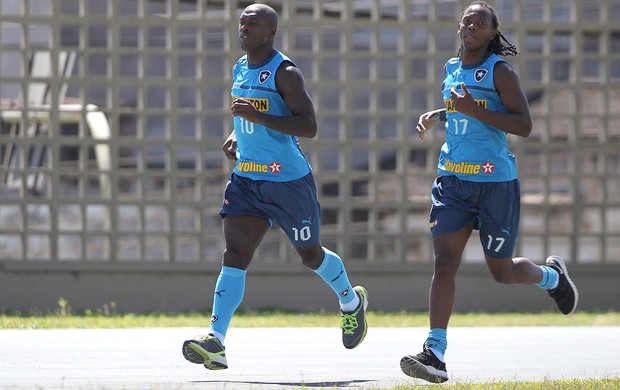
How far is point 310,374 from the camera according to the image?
21.6ft

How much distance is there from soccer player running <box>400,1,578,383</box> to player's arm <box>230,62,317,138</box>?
699 millimetres

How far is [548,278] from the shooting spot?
23.8ft

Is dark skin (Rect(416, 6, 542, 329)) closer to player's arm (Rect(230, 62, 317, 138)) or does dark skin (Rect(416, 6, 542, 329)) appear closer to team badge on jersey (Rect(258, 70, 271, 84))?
player's arm (Rect(230, 62, 317, 138))

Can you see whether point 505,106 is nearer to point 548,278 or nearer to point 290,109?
point 290,109

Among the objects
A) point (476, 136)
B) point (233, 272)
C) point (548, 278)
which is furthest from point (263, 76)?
point (548, 278)

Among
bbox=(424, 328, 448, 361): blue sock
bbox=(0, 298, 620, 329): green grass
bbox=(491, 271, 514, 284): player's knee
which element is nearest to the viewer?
bbox=(424, 328, 448, 361): blue sock

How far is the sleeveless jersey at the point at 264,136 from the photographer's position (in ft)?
21.5

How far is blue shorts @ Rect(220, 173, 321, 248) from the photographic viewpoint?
6621 mm

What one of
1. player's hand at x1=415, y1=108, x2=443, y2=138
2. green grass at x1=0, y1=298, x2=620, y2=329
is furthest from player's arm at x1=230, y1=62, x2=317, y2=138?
green grass at x1=0, y1=298, x2=620, y2=329

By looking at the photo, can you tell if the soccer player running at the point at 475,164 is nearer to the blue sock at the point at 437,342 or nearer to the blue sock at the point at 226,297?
the blue sock at the point at 437,342

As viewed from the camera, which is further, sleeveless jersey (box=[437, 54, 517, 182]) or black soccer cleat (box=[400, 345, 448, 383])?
sleeveless jersey (box=[437, 54, 517, 182])

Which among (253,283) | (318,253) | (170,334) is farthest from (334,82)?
(318,253)

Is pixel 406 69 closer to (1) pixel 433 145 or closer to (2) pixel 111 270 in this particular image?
(1) pixel 433 145

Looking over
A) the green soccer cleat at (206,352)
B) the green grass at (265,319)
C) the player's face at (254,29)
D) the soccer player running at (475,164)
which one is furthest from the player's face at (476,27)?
the green grass at (265,319)
